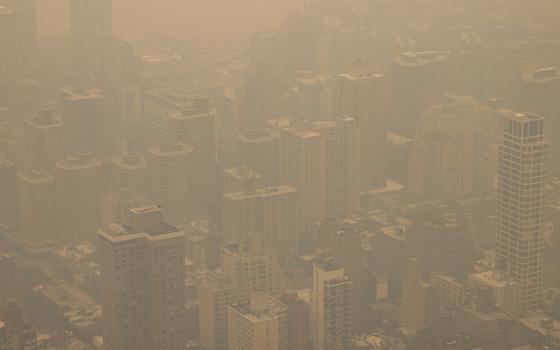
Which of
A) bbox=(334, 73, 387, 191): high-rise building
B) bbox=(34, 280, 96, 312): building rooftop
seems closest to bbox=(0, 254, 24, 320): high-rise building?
bbox=(34, 280, 96, 312): building rooftop

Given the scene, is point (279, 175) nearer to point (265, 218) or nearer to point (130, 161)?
point (265, 218)

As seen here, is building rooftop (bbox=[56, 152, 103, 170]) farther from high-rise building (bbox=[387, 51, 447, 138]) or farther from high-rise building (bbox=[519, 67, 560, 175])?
high-rise building (bbox=[519, 67, 560, 175])

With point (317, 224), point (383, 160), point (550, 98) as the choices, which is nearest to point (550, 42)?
point (550, 98)

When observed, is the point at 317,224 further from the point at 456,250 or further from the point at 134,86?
the point at 134,86

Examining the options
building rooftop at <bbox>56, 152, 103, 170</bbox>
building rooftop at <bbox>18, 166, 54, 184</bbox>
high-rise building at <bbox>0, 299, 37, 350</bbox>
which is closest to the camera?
high-rise building at <bbox>0, 299, 37, 350</bbox>

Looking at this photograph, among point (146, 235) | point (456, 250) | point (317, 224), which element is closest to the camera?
point (146, 235)
